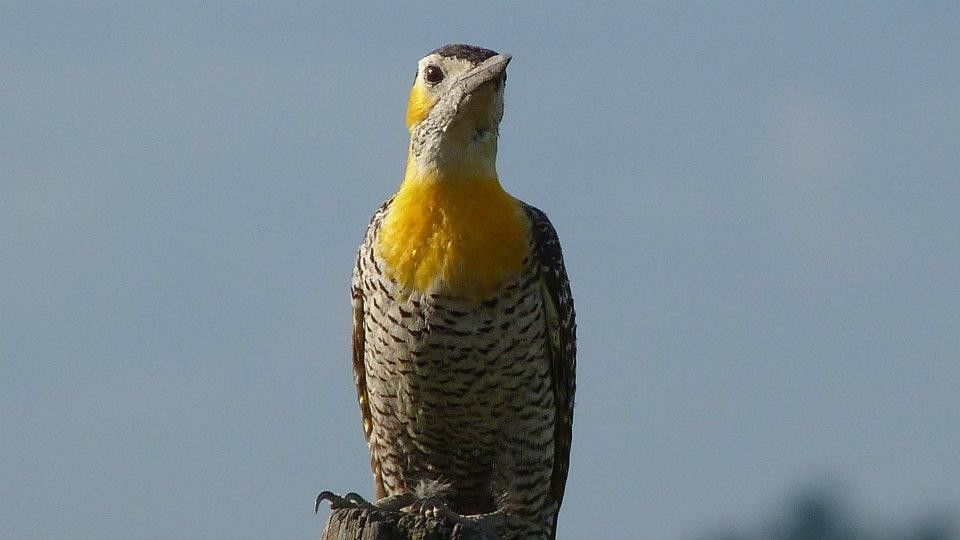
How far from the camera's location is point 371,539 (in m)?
6.53

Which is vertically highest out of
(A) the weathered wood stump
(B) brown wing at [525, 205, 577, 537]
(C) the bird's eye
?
(C) the bird's eye

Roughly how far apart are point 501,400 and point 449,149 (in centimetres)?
156

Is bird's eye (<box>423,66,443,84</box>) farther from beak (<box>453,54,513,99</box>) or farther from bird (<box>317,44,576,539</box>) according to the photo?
beak (<box>453,54,513,99</box>)

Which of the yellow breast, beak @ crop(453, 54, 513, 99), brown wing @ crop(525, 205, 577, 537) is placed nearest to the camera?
beak @ crop(453, 54, 513, 99)

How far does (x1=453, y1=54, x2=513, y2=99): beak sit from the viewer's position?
321 inches

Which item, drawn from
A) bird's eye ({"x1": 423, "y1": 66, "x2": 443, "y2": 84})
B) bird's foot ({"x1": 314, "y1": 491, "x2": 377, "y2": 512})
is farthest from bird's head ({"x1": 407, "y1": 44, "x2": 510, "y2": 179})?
bird's foot ({"x1": 314, "y1": 491, "x2": 377, "y2": 512})

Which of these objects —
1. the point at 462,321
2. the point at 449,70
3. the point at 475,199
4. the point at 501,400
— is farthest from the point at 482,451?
the point at 449,70

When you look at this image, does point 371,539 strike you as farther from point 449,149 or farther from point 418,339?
point 449,149

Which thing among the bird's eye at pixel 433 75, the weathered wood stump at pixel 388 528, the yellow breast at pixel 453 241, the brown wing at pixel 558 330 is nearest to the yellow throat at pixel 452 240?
the yellow breast at pixel 453 241

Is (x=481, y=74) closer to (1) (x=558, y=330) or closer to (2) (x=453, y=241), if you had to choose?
(2) (x=453, y=241)

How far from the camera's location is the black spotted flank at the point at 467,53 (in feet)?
27.5

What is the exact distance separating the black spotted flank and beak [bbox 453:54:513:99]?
71 mm

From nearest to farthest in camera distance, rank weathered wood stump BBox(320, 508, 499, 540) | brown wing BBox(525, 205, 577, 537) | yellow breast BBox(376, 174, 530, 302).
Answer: weathered wood stump BBox(320, 508, 499, 540), yellow breast BBox(376, 174, 530, 302), brown wing BBox(525, 205, 577, 537)

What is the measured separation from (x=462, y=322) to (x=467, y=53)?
1571 mm
